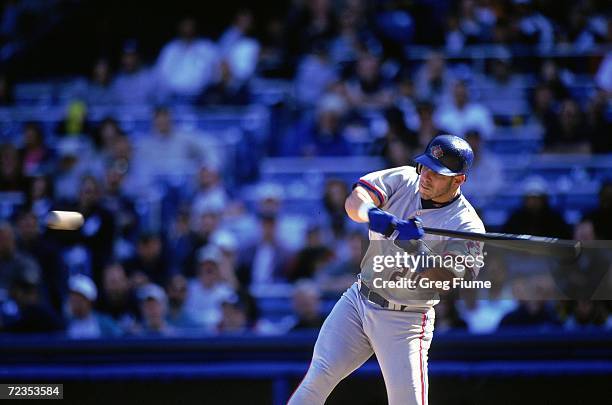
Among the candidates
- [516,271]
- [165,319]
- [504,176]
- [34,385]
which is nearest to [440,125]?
[504,176]

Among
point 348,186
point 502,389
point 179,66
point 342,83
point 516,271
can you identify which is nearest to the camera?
point 502,389

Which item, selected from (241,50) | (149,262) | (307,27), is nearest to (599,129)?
(307,27)

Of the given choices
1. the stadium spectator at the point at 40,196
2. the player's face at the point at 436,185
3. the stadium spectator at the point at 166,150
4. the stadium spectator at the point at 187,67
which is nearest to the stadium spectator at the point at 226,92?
the stadium spectator at the point at 187,67

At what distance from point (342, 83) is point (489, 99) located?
1.33 meters

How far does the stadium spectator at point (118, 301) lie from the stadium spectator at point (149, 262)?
35 cm

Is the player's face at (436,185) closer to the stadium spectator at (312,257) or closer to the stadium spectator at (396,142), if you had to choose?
the stadium spectator at (312,257)

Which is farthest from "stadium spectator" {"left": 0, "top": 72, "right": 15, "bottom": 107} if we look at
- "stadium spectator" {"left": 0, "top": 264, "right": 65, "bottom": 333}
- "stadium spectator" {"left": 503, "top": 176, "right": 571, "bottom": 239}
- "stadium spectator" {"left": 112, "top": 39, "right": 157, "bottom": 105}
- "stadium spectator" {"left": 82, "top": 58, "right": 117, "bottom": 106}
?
"stadium spectator" {"left": 503, "top": 176, "right": 571, "bottom": 239}

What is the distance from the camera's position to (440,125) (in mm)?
8680

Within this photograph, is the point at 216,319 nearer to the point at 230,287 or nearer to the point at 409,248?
the point at 230,287

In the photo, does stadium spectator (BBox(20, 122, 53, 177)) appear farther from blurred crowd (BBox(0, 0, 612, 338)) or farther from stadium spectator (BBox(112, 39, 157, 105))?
stadium spectator (BBox(112, 39, 157, 105))

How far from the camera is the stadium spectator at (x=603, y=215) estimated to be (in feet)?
24.6

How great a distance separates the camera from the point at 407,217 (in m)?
4.80

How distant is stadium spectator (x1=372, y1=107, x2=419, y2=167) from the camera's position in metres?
8.26

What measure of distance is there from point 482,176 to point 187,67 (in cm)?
334
